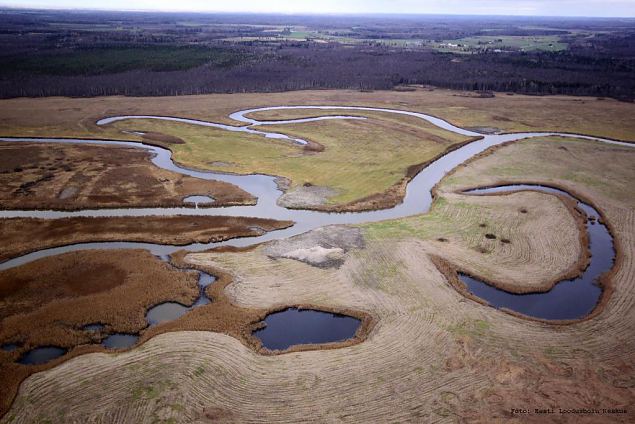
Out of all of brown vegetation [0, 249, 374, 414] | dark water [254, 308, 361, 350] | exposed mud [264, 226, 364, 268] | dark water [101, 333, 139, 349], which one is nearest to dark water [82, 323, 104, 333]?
brown vegetation [0, 249, 374, 414]

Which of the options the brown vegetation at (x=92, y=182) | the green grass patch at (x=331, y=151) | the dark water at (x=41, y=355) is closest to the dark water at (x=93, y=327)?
the dark water at (x=41, y=355)

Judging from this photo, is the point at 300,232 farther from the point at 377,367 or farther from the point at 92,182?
the point at 92,182

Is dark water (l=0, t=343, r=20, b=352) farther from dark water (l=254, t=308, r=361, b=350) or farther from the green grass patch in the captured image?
the green grass patch

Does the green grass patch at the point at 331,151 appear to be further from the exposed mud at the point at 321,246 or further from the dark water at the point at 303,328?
the dark water at the point at 303,328

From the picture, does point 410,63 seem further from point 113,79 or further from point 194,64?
point 113,79

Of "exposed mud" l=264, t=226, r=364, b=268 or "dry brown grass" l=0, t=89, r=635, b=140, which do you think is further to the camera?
"dry brown grass" l=0, t=89, r=635, b=140

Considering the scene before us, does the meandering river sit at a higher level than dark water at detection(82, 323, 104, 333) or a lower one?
higher

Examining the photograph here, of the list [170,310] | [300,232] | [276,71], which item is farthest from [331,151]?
[276,71]
